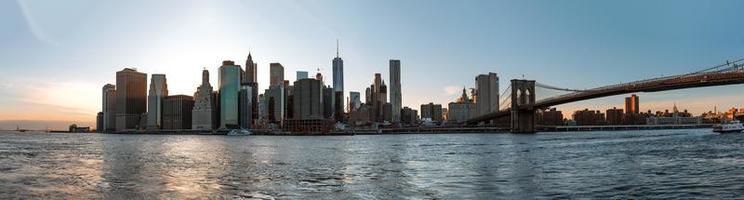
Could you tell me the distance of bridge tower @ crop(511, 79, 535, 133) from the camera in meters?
127

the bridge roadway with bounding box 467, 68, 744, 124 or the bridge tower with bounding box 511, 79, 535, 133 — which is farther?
the bridge tower with bounding box 511, 79, 535, 133

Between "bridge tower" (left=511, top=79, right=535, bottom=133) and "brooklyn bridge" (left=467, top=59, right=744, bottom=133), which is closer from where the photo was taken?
"brooklyn bridge" (left=467, top=59, right=744, bottom=133)

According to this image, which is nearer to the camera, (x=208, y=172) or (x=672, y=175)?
(x=672, y=175)

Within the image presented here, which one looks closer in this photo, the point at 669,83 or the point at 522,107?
the point at 669,83

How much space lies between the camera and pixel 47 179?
25.3 metres

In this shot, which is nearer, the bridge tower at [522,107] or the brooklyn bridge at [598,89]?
the brooklyn bridge at [598,89]

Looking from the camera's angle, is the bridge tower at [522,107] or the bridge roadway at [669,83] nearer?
the bridge roadway at [669,83]

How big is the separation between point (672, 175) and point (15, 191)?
22.5 m

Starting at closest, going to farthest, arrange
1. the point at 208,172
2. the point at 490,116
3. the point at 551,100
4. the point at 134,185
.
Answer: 1. the point at 134,185
2. the point at 208,172
3. the point at 551,100
4. the point at 490,116

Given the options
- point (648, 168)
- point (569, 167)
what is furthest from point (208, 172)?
point (648, 168)

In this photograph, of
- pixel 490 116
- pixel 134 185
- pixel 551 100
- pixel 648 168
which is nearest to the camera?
pixel 134 185

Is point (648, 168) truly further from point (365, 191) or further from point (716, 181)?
point (365, 191)

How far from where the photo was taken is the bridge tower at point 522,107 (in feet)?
417

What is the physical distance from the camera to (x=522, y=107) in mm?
125688
